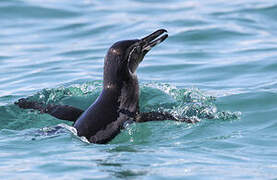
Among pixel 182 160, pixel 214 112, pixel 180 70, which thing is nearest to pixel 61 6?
pixel 180 70

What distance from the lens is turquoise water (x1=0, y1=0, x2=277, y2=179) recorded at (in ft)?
25.1

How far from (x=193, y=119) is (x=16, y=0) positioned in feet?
44.2

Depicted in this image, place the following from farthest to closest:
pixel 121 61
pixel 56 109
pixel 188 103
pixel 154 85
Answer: pixel 154 85
pixel 188 103
pixel 56 109
pixel 121 61

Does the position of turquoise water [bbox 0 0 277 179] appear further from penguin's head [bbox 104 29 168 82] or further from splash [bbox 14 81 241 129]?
penguin's head [bbox 104 29 168 82]

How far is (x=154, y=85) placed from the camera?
11.6 meters

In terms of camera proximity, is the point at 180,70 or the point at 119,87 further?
the point at 180,70

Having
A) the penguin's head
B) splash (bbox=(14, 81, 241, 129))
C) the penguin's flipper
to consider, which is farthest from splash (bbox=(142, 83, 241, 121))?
the penguin's flipper

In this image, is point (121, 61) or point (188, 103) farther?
point (188, 103)

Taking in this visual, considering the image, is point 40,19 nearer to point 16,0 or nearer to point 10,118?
point 16,0

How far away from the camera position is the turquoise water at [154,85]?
7637mm

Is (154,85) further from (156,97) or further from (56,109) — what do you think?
(56,109)

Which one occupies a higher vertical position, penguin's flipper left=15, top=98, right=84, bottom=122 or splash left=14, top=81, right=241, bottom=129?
splash left=14, top=81, right=241, bottom=129

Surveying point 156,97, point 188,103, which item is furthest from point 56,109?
point 188,103

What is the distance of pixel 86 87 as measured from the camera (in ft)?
37.9
